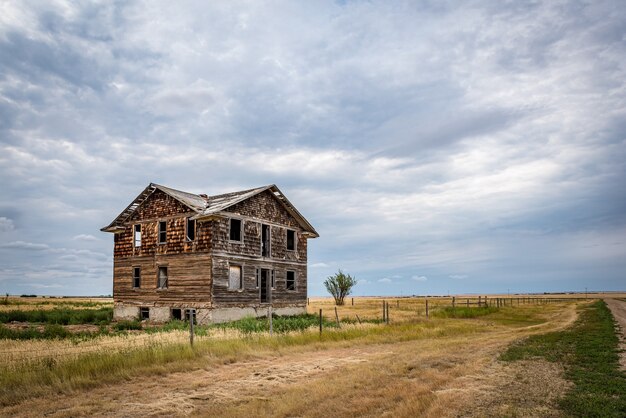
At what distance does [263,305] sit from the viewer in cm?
3173

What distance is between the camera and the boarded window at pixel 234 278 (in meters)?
29.3

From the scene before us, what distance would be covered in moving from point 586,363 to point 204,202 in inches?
992

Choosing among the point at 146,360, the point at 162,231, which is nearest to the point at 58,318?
the point at 162,231

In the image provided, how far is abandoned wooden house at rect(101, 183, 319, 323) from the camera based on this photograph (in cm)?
2853

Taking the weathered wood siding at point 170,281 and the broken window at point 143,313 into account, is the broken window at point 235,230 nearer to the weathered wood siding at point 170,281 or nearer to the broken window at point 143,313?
the weathered wood siding at point 170,281

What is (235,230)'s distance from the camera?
3147 cm

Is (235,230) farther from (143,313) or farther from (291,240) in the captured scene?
(143,313)

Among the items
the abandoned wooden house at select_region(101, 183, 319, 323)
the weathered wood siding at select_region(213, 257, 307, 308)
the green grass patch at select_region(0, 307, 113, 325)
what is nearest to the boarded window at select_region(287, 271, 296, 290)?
the abandoned wooden house at select_region(101, 183, 319, 323)

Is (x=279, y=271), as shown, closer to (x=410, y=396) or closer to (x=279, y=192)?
(x=279, y=192)

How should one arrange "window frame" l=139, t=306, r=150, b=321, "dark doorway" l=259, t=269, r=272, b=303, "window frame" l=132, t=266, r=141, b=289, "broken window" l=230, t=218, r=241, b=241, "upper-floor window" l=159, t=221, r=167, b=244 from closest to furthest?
"broken window" l=230, t=218, r=241, b=241, "upper-floor window" l=159, t=221, r=167, b=244, "window frame" l=139, t=306, r=150, b=321, "window frame" l=132, t=266, r=141, b=289, "dark doorway" l=259, t=269, r=272, b=303

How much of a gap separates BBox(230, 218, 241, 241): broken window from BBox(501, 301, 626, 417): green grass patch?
61.5 ft

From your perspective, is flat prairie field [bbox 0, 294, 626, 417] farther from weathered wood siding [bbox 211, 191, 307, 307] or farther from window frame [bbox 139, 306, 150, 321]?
window frame [bbox 139, 306, 150, 321]

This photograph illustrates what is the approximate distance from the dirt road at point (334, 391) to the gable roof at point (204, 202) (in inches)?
635

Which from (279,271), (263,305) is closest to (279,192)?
(279,271)
